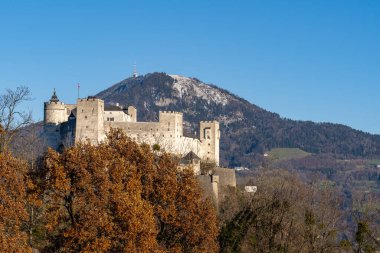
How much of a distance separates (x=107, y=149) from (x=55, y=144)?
60.4 metres

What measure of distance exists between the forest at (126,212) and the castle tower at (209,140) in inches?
2204

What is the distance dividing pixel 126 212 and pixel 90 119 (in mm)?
61909

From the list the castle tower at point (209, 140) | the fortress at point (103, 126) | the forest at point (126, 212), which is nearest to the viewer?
the forest at point (126, 212)

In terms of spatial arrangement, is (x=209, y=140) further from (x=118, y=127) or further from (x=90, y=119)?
(x=118, y=127)

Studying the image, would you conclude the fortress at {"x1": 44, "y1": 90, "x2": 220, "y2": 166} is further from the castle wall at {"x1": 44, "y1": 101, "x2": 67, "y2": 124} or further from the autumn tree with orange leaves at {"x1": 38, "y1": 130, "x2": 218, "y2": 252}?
the autumn tree with orange leaves at {"x1": 38, "y1": 130, "x2": 218, "y2": 252}

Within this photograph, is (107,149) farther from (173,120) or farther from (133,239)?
(173,120)

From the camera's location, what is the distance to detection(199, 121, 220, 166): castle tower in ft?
364

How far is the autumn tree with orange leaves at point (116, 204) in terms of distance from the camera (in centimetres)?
3284

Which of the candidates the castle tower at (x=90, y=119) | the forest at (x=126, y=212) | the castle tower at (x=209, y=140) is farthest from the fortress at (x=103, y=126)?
the forest at (x=126, y=212)

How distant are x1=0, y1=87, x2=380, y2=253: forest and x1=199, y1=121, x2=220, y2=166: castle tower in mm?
55982

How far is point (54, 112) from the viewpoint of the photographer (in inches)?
4070

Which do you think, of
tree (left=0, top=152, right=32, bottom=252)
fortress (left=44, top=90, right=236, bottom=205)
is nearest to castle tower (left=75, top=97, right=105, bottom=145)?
fortress (left=44, top=90, right=236, bottom=205)

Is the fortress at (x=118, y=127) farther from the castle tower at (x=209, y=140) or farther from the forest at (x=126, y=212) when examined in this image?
the forest at (x=126, y=212)

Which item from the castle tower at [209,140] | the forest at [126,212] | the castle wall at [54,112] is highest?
the castle wall at [54,112]
